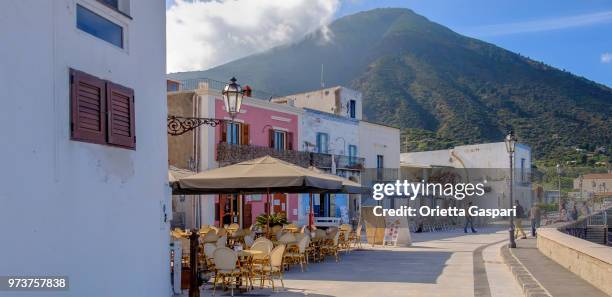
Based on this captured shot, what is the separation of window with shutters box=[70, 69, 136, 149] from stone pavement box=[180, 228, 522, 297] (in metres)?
3.94

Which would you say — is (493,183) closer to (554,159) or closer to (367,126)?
(367,126)

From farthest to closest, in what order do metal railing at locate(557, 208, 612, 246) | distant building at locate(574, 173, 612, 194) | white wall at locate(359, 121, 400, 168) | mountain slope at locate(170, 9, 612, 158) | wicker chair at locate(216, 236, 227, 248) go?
mountain slope at locate(170, 9, 612, 158)
distant building at locate(574, 173, 612, 194)
white wall at locate(359, 121, 400, 168)
metal railing at locate(557, 208, 612, 246)
wicker chair at locate(216, 236, 227, 248)

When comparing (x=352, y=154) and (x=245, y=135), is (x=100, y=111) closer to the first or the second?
(x=245, y=135)

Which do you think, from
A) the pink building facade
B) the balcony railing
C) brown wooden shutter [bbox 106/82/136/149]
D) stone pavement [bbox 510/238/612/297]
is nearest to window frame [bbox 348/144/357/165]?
the balcony railing

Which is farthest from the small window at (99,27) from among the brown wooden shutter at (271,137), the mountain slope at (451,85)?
the mountain slope at (451,85)

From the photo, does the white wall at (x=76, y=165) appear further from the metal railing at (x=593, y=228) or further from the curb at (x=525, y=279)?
the metal railing at (x=593, y=228)

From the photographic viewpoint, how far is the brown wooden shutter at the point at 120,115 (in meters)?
7.15

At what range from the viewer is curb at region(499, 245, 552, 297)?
31.2ft

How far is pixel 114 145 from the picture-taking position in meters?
7.27

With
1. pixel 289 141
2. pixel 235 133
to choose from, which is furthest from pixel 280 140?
pixel 235 133

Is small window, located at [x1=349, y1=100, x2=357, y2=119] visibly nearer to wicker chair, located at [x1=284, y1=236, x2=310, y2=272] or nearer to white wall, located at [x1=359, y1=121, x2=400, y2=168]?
white wall, located at [x1=359, y1=121, x2=400, y2=168]

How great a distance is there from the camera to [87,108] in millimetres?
6762

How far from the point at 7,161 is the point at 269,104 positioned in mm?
24948

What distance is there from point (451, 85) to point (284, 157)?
8227 centimetres
